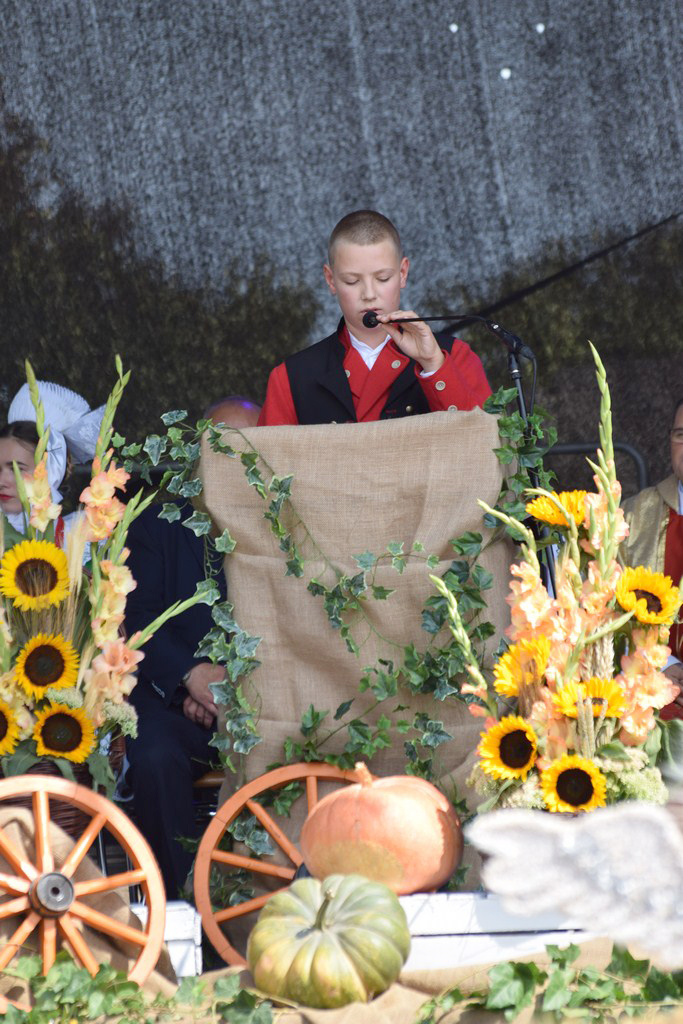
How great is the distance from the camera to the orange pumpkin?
1853mm

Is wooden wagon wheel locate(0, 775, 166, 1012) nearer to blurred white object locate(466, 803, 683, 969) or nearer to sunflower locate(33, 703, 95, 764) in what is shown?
sunflower locate(33, 703, 95, 764)

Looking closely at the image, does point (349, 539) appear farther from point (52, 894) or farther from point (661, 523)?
point (661, 523)

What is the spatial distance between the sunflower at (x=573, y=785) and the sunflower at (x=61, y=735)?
0.69m

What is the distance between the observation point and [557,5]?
15.6 feet

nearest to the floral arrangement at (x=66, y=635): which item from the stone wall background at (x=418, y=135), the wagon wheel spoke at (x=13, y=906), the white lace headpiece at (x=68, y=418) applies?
the wagon wheel spoke at (x=13, y=906)

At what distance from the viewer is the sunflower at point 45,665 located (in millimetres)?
1968

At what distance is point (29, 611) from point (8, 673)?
0.37ft

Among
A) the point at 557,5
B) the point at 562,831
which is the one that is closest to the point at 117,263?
the point at 557,5

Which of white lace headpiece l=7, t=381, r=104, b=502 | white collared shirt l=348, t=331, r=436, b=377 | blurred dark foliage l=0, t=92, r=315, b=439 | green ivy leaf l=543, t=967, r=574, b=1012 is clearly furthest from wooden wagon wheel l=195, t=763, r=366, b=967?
blurred dark foliage l=0, t=92, r=315, b=439

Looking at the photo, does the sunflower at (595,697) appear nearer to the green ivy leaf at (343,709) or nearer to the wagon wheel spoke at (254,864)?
the green ivy leaf at (343,709)

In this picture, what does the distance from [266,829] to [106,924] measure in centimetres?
43

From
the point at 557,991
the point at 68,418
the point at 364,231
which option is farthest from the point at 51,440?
→ the point at 557,991

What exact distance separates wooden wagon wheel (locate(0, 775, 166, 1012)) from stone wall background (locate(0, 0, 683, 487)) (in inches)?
120

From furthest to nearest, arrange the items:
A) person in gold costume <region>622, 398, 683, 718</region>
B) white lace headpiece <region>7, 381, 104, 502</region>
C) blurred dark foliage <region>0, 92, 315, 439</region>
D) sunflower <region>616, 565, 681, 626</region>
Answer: blurred dark foliage <region>0, 92, 315, 439</region>
white lace headpiece <region>7, 381, 104, 502</region>
person in gold costume <region>622, 398, 683, 718</region>
sunflower <region>616, 565, 681, 626</region>
